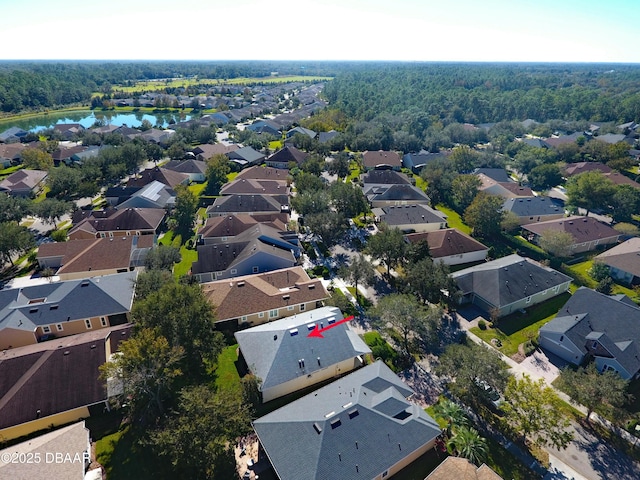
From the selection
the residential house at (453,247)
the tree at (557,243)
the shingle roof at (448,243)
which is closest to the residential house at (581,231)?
the tree at (557,243)

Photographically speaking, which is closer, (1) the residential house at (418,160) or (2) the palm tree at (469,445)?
(2) the palm tree at (469,445)

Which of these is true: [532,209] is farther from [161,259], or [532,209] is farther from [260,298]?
[161,259]

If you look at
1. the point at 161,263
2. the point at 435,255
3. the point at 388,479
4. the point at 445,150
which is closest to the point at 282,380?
the point at 388,479

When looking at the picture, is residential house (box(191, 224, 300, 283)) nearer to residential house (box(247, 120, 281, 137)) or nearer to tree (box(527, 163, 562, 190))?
tree (box(527, 163, 562, 190))

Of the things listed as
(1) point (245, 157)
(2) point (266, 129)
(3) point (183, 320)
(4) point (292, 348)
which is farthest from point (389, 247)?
(2) point (266, 129)

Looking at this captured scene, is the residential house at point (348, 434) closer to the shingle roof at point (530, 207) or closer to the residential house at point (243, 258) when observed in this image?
the residential house at point (243, 258)

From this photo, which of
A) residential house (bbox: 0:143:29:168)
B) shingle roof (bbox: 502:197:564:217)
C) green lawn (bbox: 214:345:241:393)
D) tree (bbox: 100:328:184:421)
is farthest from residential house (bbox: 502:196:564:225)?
residential house (bbox: 0:143:29:168)

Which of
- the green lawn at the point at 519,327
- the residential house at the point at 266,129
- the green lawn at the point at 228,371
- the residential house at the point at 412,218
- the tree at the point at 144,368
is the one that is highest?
the tree at the point at 144,368

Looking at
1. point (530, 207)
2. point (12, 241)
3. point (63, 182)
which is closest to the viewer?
point (12, 241)
